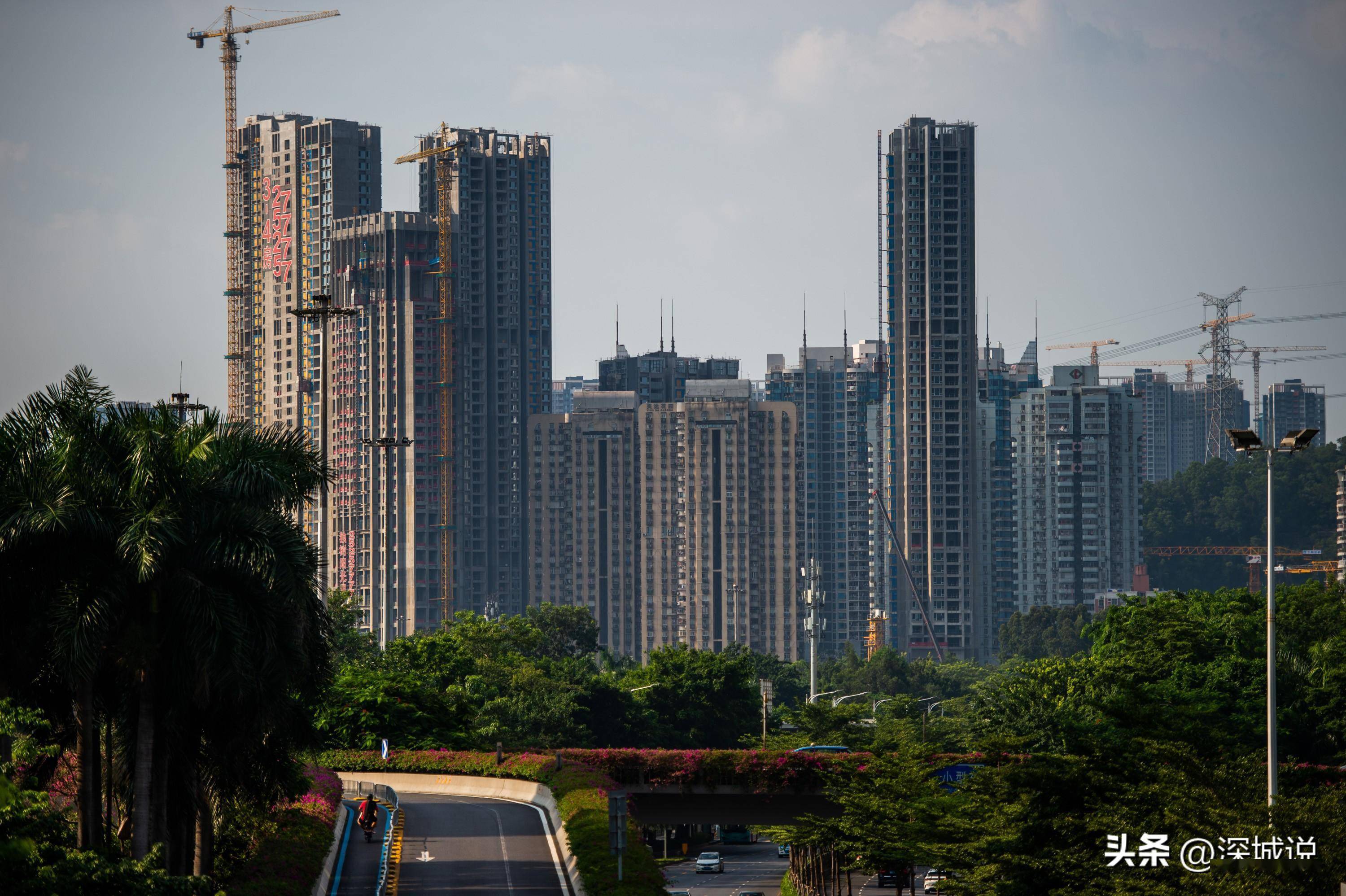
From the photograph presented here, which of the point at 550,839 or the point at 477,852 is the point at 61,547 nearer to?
the point at 477,852

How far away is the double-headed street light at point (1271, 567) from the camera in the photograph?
101ft

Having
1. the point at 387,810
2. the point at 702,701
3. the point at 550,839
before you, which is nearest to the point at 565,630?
the point at 702,701

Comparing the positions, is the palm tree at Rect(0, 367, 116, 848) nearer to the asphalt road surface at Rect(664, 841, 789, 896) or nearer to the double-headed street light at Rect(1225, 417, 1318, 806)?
the double-headed street light at Rect(1225, 417, 1318, 806)

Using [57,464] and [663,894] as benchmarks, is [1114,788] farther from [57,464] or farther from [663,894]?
[57,464]

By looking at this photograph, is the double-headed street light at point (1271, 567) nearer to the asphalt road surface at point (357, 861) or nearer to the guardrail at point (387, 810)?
the guardrail at point (387, 810)

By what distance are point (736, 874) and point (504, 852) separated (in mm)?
39989

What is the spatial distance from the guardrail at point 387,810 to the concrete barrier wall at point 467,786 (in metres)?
1.18

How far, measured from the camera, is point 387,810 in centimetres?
5166

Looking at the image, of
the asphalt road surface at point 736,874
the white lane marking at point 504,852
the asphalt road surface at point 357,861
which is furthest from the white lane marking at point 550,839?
the asphalt road surface at point 736,874

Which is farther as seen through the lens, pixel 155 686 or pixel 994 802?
pixel 994 802

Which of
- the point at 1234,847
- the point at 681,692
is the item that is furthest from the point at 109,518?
the point at 681,692

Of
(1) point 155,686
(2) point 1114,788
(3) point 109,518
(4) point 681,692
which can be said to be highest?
(3) point 109,518

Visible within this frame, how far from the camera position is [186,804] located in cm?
3366

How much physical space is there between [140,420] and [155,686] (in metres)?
5.04
